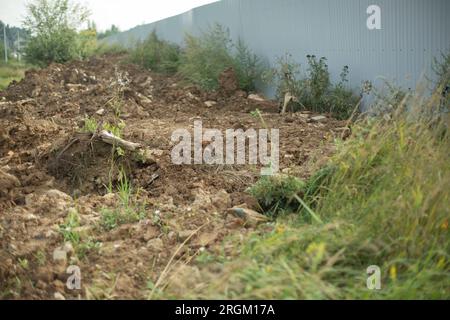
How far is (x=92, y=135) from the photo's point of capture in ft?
16.5

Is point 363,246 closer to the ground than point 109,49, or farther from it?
closer to the ground

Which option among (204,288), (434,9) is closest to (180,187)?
(204,288)

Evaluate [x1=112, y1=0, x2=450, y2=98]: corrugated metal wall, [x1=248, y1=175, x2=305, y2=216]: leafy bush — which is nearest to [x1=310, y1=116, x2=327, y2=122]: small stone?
[x1=112, y1=0, x2=450, y2=98]: corrugated metal wall

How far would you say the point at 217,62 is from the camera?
9.60 m

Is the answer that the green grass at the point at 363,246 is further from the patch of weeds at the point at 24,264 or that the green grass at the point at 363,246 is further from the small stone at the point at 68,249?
the patch of weeds at the point at 24,264

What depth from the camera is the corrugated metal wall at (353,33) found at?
18.4 feet

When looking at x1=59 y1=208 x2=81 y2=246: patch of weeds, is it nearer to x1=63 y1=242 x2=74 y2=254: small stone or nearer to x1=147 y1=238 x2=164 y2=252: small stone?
x1=63 y1=242 x2=74 y2=254: small stone

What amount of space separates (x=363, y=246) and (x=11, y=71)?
16.5 meters

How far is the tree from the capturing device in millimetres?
16219

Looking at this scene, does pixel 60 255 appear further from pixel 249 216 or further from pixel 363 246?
pixel 363 246

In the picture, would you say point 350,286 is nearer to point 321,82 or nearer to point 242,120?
point 242,120

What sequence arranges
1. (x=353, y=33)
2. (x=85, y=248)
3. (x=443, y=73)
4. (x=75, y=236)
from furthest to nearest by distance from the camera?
1. (x=353, y=33)
2. (x=443, y=73)
3. (x=75, y=236)
4. (x=85, y=248)

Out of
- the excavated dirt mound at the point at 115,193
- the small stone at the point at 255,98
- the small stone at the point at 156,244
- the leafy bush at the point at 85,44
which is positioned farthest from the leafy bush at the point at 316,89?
the leafy bush at the point at 85,44

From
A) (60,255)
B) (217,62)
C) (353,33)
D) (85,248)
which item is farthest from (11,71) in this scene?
(60,255)
